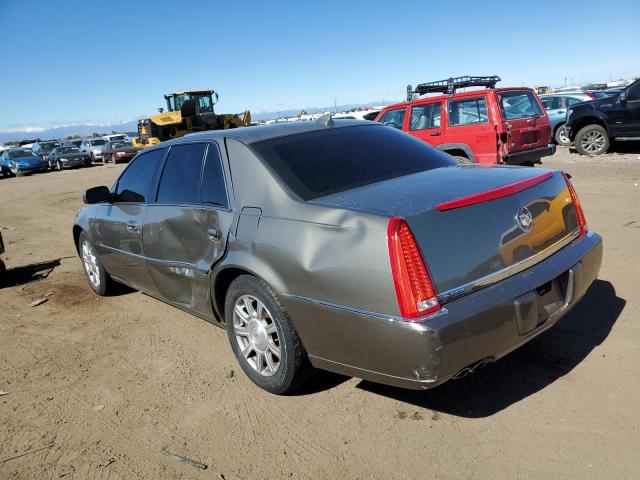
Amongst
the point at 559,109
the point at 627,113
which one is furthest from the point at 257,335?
the point at 559,109

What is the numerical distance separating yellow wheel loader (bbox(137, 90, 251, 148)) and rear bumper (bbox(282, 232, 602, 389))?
24.0 m

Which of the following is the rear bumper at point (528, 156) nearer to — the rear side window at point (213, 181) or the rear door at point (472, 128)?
the rear door at point (472, 128)

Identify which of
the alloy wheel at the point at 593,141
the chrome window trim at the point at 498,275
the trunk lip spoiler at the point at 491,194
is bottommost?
the alloy wheel at the point at 593,141

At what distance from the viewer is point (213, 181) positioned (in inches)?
141

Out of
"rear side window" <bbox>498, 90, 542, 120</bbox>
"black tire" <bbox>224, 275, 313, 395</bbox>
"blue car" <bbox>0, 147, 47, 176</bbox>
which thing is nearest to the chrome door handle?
"black tire" <bbox>224, 275, 313, 395</bbox>

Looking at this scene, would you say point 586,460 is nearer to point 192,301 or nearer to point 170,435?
point 170,435

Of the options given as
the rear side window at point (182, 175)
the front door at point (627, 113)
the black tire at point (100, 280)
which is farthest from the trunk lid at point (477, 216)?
the front door at point (627, 113)

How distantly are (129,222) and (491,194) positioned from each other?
311 centimetres

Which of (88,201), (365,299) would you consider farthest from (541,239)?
(88,201)

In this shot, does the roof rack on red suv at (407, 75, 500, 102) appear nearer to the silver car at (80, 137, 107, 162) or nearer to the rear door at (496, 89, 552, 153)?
the rear door at (496, 89, 552, 153)

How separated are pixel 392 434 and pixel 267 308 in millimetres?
965

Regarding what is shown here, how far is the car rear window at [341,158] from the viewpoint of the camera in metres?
3.17

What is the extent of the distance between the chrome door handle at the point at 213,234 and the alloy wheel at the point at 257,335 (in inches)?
16.7

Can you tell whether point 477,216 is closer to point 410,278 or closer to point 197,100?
point 410,278
